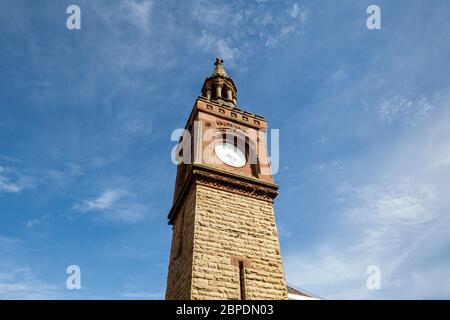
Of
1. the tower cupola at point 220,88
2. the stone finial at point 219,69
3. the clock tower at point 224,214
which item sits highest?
the stone finial at point 219,69

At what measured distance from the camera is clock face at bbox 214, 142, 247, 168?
13.6 meters

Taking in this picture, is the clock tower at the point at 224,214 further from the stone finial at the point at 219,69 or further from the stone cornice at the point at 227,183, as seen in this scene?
the stone finial at the point at 219,69

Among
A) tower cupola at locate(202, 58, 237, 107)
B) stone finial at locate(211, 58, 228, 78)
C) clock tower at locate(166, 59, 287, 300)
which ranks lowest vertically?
clock tower at locate(166, 59, 287, 300)

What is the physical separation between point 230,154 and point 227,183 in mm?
1998

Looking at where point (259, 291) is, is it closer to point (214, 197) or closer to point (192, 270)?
point (192, 270)

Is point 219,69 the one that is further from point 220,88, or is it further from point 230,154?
point 230,154

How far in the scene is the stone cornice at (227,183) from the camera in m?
12.1

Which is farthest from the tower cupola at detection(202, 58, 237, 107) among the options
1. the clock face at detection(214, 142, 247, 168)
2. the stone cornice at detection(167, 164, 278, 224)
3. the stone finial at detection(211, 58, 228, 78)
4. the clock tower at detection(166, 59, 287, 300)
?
the stone cornice at detection(167, 164, 278, 224)

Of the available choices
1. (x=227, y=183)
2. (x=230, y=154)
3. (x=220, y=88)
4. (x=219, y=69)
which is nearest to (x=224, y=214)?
(x=227, y=183)

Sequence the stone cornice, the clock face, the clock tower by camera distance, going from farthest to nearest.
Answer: the clock face, the stone cornice, the clock tower

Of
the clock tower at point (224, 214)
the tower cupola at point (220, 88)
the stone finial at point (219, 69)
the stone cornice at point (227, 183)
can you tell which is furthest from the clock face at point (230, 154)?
the stone finial at point (219, 69)

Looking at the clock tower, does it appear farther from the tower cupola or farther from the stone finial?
the stone finial

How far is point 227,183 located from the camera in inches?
488

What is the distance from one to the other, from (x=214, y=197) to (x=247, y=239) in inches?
73.7
